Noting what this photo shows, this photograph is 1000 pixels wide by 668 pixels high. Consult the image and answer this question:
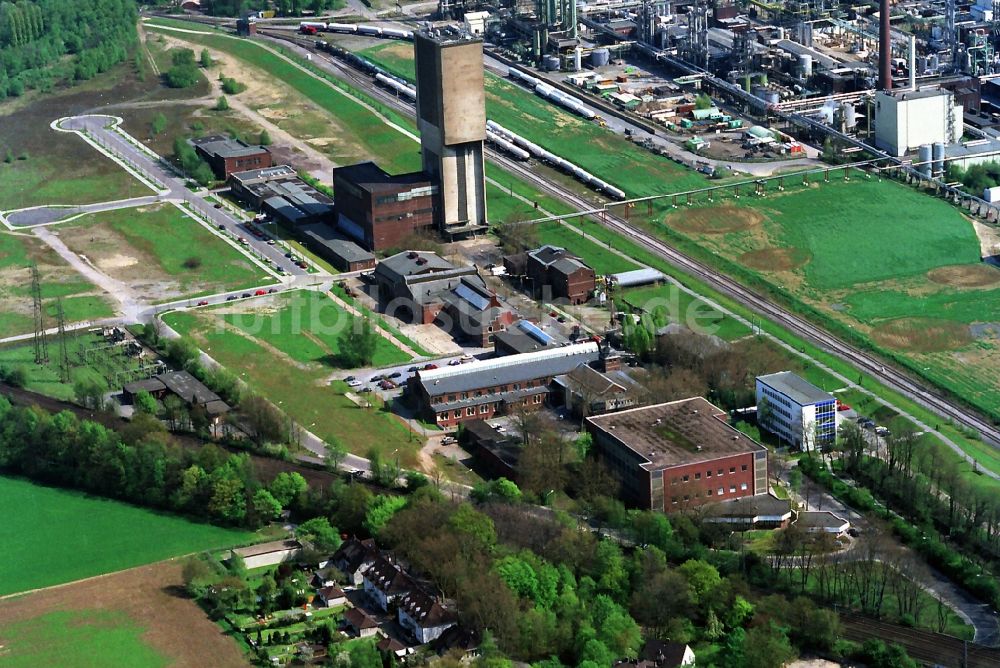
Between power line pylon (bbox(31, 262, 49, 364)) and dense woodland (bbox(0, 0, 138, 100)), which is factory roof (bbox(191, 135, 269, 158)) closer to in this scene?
power line pylon (bbox(31, 262, 49, 364))

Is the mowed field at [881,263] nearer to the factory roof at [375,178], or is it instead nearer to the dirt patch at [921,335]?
the dirt patch at [921,335]

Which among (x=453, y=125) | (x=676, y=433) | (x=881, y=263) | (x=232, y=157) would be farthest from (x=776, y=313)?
(x=232, y=157)

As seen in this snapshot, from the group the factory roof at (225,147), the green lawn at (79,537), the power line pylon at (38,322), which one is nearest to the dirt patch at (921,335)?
the green lawn at (79,537)

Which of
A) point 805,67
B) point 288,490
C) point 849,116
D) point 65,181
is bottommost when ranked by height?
point 288,490

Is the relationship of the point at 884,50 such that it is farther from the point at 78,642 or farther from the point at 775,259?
the point at 78,642

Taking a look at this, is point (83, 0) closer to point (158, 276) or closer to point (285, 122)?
point (285, 122)
